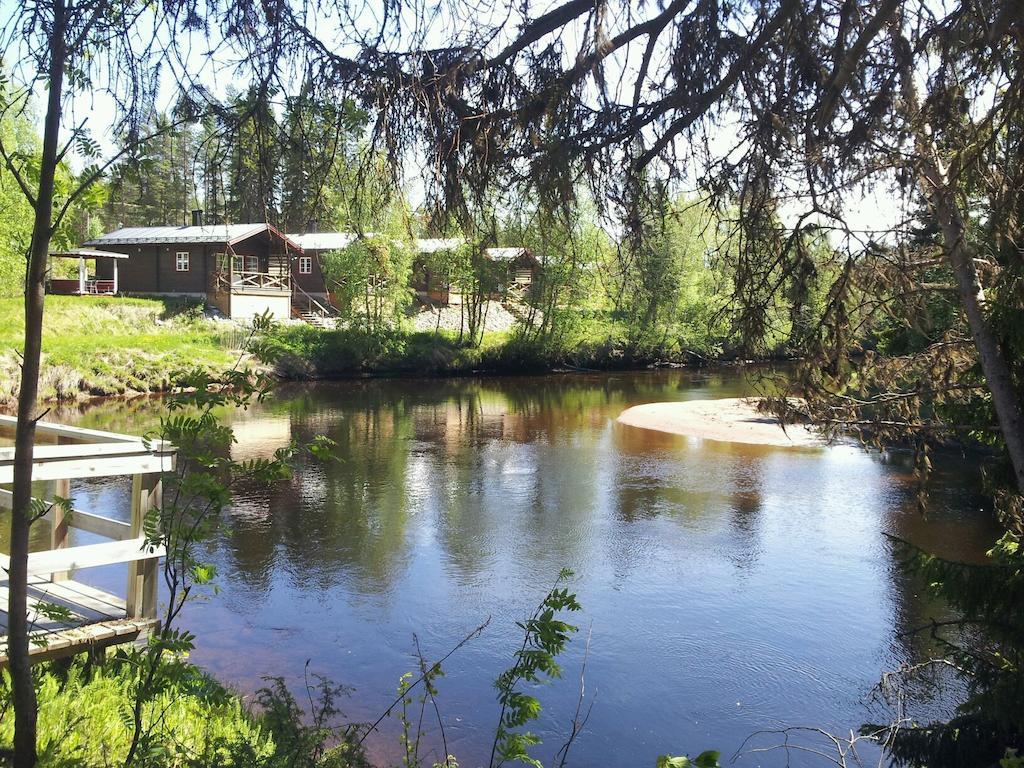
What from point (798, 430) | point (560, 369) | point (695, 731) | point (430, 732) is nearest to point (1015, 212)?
point (695, 731)

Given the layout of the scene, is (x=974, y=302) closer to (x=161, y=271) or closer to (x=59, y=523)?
(x=59, y=523)

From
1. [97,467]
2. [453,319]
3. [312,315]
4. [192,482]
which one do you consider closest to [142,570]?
[97,467]

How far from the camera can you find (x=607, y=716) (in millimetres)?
7586

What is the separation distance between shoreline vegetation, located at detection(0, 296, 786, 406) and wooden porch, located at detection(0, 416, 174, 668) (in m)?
17.2

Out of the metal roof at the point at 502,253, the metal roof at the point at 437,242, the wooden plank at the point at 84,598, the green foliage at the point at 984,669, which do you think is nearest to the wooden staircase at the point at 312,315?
the wooden plank at the point at 84,598

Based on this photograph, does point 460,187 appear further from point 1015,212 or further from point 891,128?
point 1015,212

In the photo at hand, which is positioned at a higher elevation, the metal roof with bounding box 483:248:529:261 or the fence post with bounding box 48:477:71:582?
the metal roof with bounding box 483:248:529:261

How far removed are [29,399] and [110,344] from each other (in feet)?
104

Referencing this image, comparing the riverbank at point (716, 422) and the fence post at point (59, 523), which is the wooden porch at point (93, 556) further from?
the riverbank at point (716, 422)

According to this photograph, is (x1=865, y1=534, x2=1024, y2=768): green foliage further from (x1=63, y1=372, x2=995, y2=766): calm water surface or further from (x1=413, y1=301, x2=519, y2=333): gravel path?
(x1=413, y1=301, x2=519, y2=333): gravel path

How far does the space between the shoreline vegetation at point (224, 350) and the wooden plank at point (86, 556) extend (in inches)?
694

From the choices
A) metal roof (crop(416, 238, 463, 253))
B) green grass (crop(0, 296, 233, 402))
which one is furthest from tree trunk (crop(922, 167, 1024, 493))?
green grass (crop(0, 296, 233, 402))

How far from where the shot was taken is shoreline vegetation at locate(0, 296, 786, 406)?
29.2 meters

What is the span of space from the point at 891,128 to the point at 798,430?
69.6 ft
